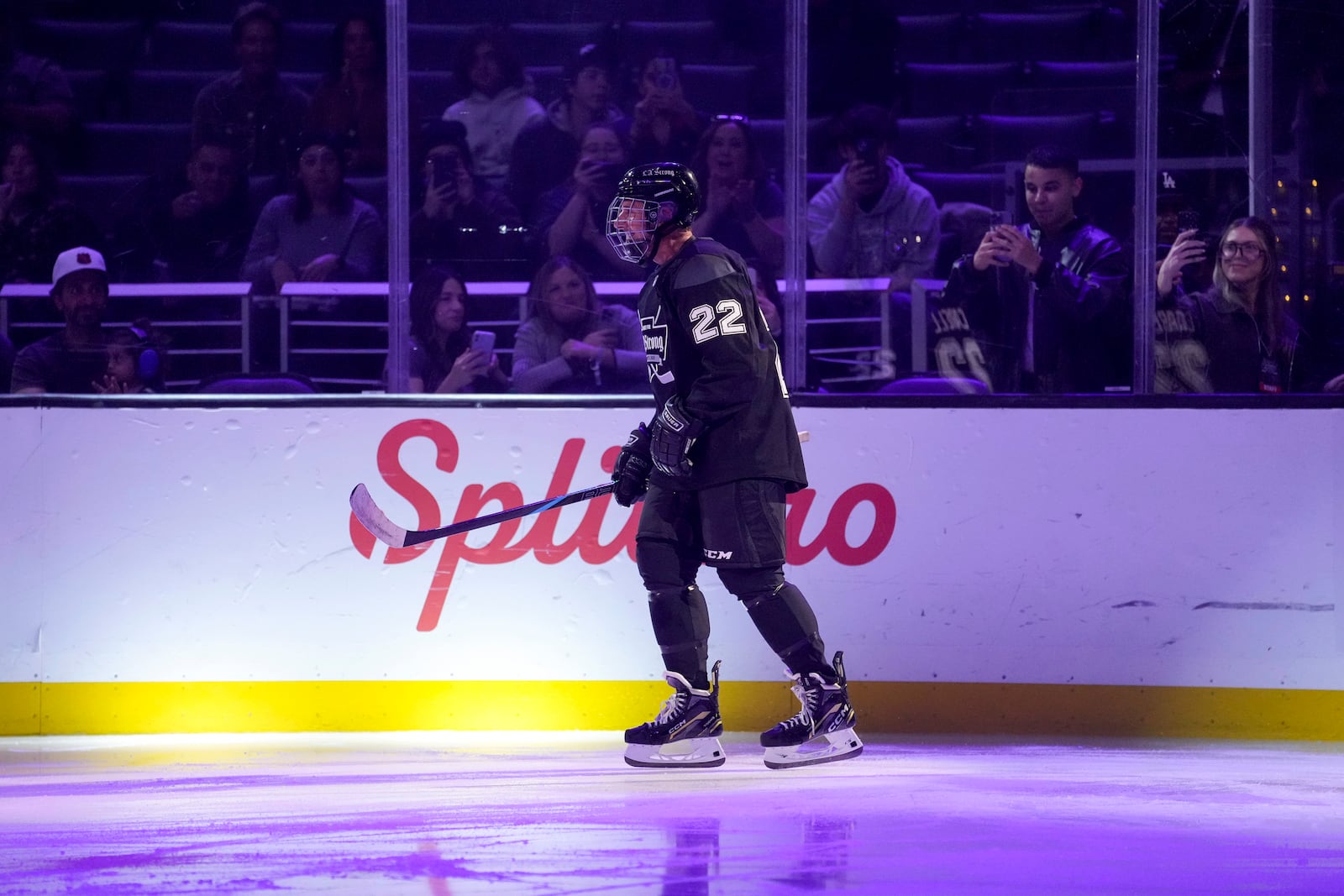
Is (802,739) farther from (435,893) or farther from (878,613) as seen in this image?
(435,893)

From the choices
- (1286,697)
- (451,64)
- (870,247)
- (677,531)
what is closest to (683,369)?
(677,531)

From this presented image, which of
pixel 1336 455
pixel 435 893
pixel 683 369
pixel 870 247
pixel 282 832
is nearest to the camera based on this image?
pixel 435 893

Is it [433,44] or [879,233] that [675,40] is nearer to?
[433,44]

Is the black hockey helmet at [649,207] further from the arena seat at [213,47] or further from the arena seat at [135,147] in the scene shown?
the arena seat at [135,147]

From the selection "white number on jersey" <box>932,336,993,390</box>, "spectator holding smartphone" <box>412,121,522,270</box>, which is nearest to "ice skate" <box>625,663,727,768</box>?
"white number on jersey" <box>932,336,993,390</box>

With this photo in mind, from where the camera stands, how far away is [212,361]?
4129 millimetres

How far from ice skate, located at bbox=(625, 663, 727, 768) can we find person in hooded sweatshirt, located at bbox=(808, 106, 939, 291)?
139 centimetres

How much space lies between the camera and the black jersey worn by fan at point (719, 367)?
10.1 ft

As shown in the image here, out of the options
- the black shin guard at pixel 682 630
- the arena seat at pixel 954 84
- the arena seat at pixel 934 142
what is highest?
the arena seat at pixel 954 84

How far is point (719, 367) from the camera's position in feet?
10.1

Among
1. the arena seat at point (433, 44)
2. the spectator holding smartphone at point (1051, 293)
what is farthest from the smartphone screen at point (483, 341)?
the spectator holding smartphone at point (1051, 293)

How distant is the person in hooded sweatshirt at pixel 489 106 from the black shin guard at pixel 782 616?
63.2 inches

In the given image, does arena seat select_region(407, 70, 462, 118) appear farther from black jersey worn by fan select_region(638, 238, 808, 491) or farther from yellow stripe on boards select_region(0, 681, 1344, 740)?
yellow stripe on boards select_region(0, 681, 1344, 740)

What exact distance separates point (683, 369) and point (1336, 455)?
179 centimetres
